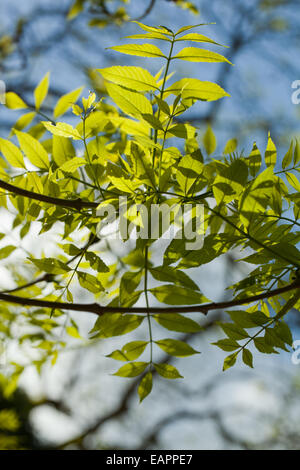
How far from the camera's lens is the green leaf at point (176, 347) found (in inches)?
15.5

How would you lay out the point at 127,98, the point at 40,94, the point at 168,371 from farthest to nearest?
the point at 40,94 < the point at 168,371 < the point at 127,98

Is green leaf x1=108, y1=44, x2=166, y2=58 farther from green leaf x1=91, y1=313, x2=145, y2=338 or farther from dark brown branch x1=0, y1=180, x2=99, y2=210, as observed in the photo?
green leaf x1=91, y1=313, x2=145, y2=338

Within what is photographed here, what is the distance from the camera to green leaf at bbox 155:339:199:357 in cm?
39

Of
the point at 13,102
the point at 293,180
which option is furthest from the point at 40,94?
the point at 293,180

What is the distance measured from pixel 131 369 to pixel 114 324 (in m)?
0.06

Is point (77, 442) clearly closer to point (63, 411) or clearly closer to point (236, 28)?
point (63, 411)

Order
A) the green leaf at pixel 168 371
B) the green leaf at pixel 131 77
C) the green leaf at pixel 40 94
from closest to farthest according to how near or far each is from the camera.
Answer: the green leaf at pixel 131 77
the green leaf at pixel 168 371
the green leaf at pixel 40 94

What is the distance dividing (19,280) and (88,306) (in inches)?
16.2

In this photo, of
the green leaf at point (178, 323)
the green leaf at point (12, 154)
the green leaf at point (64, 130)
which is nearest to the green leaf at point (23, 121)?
the green leaf at point (12, 154)

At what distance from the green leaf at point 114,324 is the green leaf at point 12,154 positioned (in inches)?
7.5

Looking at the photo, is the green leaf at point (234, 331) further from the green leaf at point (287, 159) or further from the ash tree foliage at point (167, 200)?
the green leaf at point (287, 159)

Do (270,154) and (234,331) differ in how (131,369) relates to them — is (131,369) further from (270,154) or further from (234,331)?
(270,154)

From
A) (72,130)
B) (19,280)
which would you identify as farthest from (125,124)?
(19,280)

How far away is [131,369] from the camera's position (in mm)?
405
